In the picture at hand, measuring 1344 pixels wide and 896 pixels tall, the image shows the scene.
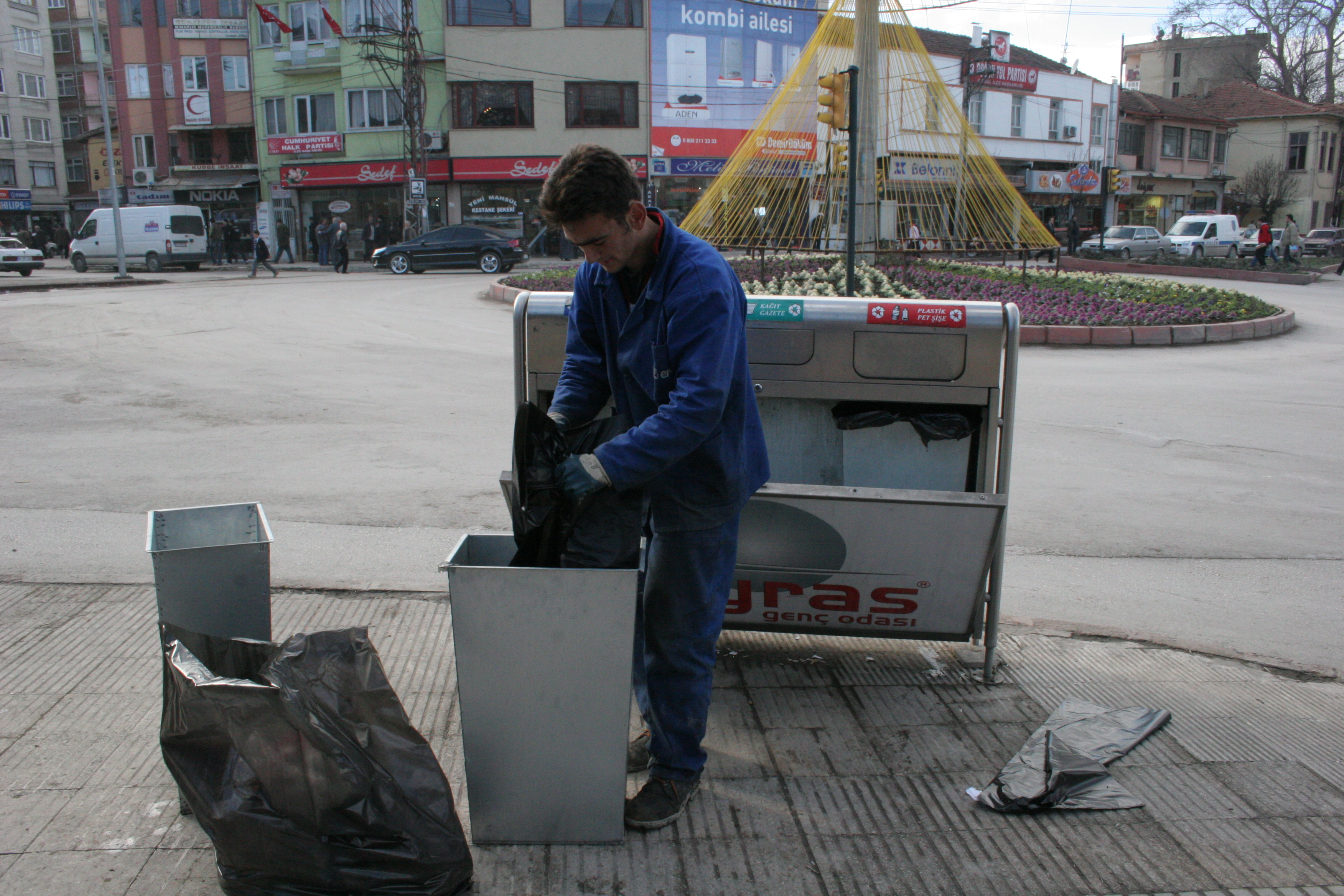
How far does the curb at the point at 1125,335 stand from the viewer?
43.4ft

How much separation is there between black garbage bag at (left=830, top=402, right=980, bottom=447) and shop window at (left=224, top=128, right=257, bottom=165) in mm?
44098

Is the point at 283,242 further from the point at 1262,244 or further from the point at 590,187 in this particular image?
the point at 590,187

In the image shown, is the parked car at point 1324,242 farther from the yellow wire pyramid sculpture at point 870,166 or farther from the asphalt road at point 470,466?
the yellow wire pyramid sculpture at point 870,166

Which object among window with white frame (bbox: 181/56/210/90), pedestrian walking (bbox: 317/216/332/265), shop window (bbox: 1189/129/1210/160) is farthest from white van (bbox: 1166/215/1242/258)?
window with white frame (bbox: 181/56/210/90)

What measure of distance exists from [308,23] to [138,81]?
10.2 meters

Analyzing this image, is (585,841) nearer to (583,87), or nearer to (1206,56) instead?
(583,87)

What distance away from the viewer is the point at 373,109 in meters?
37.5

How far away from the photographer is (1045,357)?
12.1m

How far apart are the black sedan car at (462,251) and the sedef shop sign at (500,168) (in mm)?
8808

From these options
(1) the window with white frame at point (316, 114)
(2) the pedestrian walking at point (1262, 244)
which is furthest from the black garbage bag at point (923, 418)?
(1) the window with white frame at point (316, 114)

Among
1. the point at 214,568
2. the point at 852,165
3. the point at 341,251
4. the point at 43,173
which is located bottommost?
the point at 214,568

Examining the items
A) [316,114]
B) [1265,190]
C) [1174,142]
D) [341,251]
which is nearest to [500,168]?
[316,114]

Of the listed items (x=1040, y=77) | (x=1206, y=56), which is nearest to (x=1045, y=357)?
(x=1040, y=77)

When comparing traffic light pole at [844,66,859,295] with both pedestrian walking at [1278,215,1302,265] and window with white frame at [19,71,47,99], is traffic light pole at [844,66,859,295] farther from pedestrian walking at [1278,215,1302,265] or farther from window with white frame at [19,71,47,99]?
window with white frame at [19,71,47,99]
